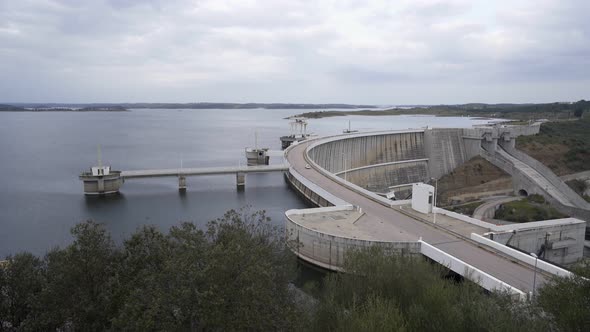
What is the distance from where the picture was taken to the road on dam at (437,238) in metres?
18.4

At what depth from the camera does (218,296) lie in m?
9.34

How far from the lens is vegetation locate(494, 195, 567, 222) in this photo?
3538 cm

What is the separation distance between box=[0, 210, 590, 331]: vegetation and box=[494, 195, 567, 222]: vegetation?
26.4 meters

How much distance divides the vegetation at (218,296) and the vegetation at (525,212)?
1040 inches

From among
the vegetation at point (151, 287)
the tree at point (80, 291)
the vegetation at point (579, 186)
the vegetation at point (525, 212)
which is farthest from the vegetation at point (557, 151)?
the tree at point (80, 291)

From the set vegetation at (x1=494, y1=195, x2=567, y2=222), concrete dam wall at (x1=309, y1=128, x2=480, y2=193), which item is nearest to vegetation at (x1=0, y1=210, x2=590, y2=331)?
vegetation at (x1=494, y1=195, x2=567, y2=222)

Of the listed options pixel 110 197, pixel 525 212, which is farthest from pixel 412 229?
pixel 110 197

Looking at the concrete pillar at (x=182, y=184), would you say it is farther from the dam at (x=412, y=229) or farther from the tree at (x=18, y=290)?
the tree at (x=18, y=290)

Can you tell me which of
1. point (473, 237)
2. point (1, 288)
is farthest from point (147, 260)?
point (473, 237)

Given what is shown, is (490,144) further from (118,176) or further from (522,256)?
(118,176)

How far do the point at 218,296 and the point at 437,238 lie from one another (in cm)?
1667

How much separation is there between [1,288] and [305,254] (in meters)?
15.7

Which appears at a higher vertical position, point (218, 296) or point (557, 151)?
point (218, 296)

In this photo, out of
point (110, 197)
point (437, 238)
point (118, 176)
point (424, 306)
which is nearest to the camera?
point (424, 306)
